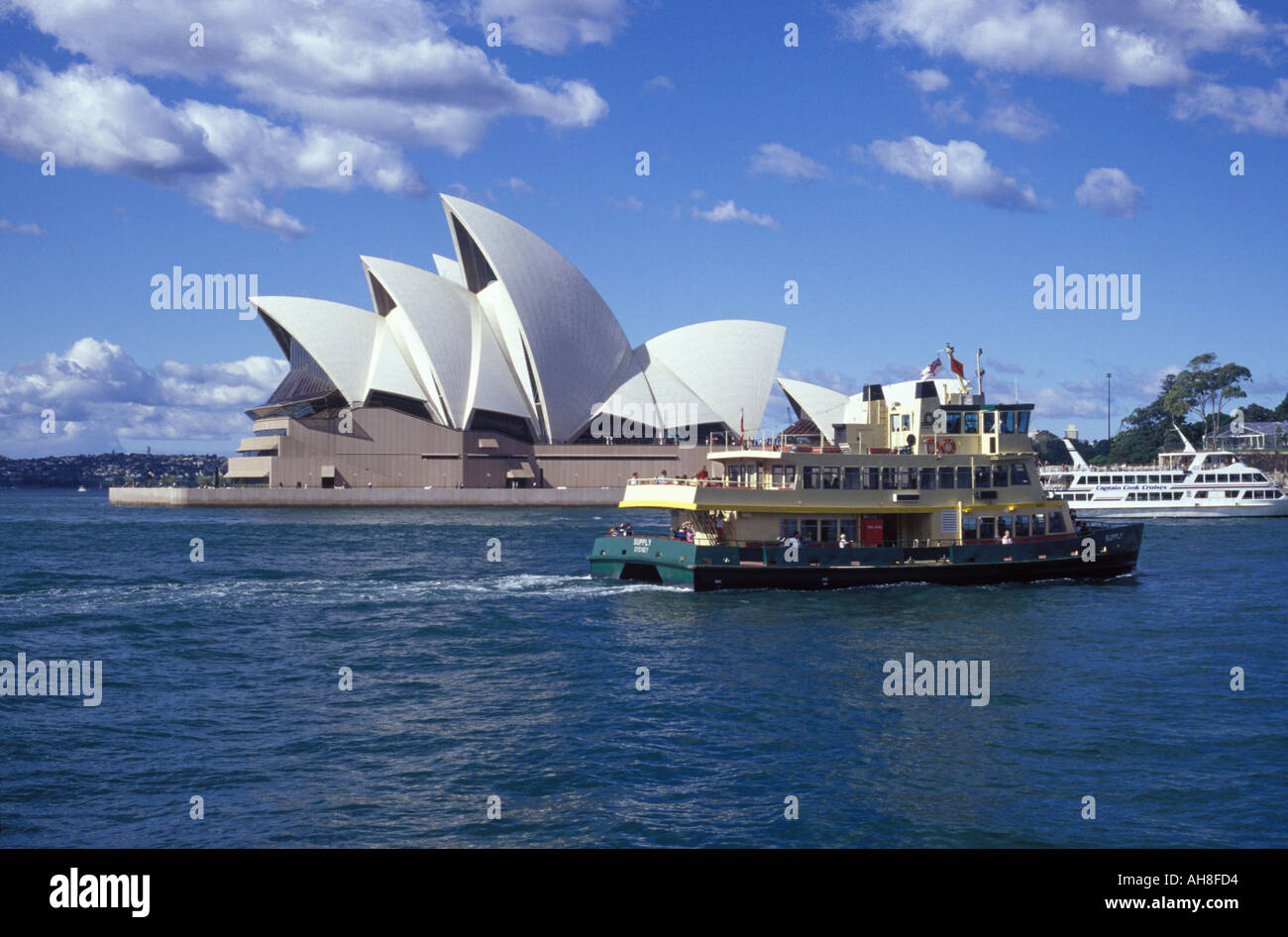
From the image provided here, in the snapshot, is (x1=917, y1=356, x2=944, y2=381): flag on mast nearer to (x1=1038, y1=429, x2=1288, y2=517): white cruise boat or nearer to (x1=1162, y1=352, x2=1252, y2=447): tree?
(x1=1038, y1=429, x2=1288, y2=517): white cruise boat

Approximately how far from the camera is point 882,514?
3319cm

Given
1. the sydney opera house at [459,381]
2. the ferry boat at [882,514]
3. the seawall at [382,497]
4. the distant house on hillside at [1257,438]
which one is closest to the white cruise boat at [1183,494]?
the ferry boat at [882,514]

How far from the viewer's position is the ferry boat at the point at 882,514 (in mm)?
31516

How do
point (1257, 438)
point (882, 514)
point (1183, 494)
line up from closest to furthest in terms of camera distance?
point (882, 514) < point (1183, 494) < point (1257, 438)

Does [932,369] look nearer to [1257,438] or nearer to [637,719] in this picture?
[637,719]

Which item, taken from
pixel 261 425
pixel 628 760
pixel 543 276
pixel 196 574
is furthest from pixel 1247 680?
pixel 261 425

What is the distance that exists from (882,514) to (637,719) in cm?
1837

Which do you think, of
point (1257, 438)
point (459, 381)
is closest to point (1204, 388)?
point (1257, 438)

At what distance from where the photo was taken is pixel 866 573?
31.9 meters

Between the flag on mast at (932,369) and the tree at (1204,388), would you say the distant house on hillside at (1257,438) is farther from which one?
the flag on mast at (932,369)

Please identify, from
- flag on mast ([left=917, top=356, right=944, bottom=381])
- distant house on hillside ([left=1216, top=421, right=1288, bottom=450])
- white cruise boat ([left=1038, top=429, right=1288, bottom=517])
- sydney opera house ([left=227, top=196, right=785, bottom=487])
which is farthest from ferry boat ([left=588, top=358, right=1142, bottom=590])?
distant house on hillside ([left=1216, top=421, right=1288, bottom=450])

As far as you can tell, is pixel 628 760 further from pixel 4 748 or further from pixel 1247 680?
pixel 1247 680
